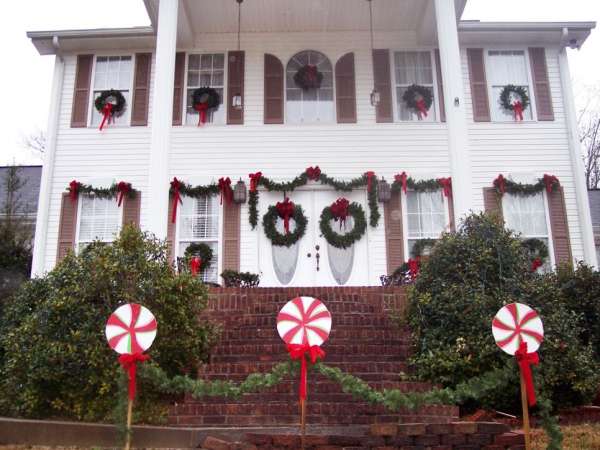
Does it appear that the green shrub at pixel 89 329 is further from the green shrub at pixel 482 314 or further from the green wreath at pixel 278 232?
the green wreath at pixel 278 232

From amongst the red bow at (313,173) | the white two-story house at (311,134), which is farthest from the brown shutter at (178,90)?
the red bow at (313,173)

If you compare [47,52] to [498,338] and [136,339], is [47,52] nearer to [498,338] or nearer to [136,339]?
[136,339]

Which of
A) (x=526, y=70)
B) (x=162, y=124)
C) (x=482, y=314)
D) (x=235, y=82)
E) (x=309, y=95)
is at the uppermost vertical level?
(x=526, y=70)

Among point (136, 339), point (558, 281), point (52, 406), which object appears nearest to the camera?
point (136, 339)

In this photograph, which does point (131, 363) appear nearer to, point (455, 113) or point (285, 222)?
point (285, 222)

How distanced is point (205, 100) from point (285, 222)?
325 centimetres

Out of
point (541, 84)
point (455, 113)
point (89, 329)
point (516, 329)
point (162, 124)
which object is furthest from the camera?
point (541, 84)

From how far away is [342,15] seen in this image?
46.1ft

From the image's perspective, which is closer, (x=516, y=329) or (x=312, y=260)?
(x=516, y=329)

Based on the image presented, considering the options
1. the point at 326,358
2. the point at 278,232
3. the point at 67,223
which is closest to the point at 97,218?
the point at 67,223

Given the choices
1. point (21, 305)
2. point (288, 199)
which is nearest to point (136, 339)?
point (21, 305)

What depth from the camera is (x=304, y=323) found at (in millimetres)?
6082

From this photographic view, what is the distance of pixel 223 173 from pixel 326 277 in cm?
306

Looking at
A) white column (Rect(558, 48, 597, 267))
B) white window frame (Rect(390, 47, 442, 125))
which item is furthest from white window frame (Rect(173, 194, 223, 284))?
white column (Rect(558, 48, 597, 267))
